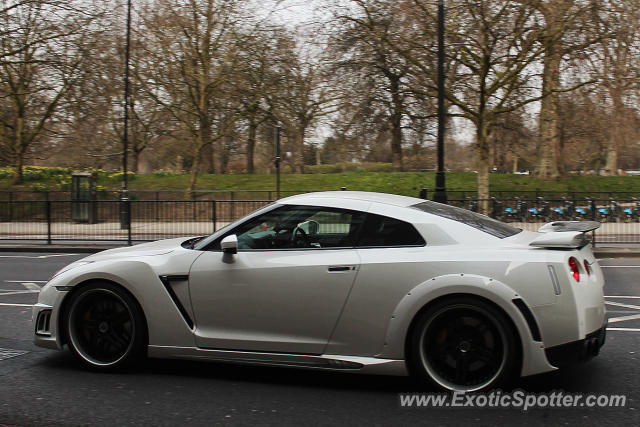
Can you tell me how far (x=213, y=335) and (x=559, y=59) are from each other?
22.4 meters

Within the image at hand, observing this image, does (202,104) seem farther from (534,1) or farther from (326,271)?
(326,271)

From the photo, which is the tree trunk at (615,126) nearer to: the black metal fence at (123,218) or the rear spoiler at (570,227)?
the black metal fence at (123,218)

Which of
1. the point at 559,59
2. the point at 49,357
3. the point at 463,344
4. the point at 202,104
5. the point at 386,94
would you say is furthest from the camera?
the point at 202,104

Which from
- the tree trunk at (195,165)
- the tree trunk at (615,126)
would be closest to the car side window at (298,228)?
the tree trunk at (615,126)

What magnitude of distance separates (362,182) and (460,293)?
28.4 metres

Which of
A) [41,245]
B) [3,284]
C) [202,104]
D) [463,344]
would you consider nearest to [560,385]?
[463,344]

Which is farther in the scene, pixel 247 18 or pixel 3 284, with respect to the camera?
pixel 247 18

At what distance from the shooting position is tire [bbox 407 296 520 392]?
4.32 meters

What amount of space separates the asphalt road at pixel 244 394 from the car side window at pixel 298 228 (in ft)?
3.40

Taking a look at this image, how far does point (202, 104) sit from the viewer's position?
31.3 m

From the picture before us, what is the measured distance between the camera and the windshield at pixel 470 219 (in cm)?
484

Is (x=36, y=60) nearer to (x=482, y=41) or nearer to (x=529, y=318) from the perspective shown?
(x=482, y=41)

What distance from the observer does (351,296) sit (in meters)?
4.56

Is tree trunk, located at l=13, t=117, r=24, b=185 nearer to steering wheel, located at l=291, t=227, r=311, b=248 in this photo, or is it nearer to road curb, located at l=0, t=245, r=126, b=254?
road curb, located at l=0, t=245, r=126, b=254
